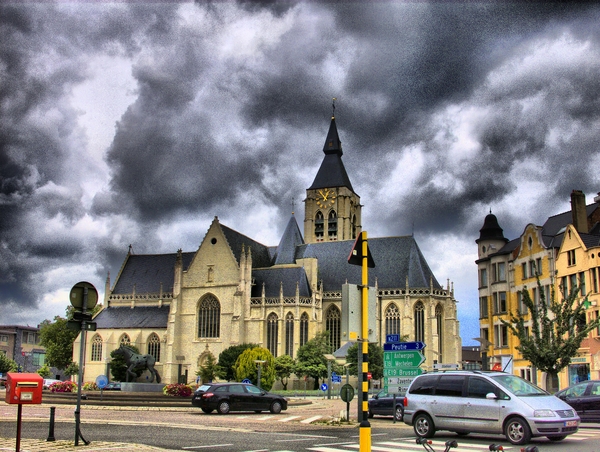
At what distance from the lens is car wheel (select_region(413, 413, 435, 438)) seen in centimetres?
1698

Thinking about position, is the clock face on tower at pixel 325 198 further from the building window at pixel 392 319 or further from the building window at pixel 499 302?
the building window at pixel 499 302

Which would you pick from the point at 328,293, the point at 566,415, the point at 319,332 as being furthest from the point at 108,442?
the point at 328,293

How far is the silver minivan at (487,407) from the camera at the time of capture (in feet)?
49.6

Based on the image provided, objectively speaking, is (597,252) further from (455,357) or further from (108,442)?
(455,357)

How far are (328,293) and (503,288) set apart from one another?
29.7 m

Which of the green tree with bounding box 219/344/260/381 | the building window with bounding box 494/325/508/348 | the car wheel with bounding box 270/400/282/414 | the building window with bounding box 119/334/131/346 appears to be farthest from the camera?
the building window with bounding box 119/334/131/346

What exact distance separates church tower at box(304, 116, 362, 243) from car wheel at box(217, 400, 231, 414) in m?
65.5

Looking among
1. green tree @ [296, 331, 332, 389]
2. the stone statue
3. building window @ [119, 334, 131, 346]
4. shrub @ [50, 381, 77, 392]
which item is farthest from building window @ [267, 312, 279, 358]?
shrub @ [50, 381, 77, 392]

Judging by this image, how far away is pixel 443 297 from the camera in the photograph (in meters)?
71.5

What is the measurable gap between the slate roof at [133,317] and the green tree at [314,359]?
18312 mm

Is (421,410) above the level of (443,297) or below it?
below

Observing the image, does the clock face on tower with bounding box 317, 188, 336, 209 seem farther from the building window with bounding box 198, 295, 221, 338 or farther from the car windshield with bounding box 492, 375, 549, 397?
the car windshield with bounding box 492, 375, 549, 397

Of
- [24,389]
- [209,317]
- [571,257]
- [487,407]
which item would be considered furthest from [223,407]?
[209,317]

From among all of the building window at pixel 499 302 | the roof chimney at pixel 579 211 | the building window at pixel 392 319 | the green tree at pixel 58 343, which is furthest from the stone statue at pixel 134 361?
the green tree at pixel 58 343
